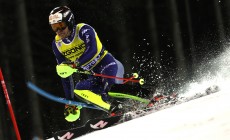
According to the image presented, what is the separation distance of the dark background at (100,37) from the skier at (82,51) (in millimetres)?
1538

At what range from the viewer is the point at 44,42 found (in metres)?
8.52

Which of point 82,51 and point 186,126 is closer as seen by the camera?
point 186,126

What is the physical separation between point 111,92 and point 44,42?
326 cm

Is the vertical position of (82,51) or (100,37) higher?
(100,37)

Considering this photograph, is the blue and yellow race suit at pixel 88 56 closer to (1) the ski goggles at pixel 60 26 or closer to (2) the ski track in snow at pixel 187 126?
(1) the ski goggles at pixel 60 26

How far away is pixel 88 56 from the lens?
18.7 ft

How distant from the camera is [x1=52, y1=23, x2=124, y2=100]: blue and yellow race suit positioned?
18.6 feet

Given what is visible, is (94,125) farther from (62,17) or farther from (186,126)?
(186,126)

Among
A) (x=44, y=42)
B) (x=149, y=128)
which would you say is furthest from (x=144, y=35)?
(x=149, y=128)

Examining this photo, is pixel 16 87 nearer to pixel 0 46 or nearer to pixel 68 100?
pixel 0 46

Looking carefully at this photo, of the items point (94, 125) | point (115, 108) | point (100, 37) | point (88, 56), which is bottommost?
point (94, 125)

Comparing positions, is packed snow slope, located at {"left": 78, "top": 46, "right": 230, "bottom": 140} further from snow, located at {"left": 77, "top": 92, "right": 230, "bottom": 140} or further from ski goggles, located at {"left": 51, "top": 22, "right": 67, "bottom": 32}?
ski goggles, located at {"left": 51, "top": 22, "right": 67, "bottom": 32}

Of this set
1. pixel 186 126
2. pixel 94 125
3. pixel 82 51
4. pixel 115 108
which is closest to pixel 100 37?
pixel 82 51

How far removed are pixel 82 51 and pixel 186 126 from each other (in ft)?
9.13
